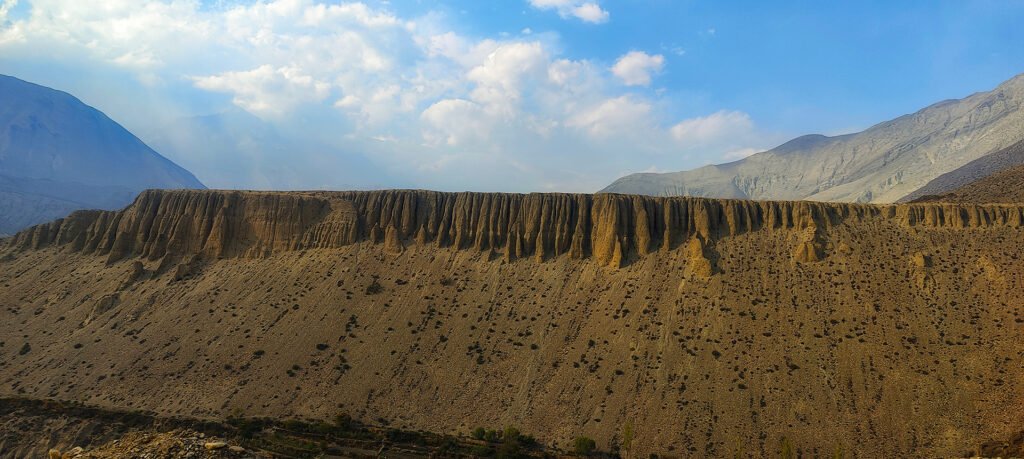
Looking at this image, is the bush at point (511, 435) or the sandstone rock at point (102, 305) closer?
the bush at point (511, 435)

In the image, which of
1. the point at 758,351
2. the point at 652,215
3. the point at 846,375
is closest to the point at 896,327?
the point at 846,375

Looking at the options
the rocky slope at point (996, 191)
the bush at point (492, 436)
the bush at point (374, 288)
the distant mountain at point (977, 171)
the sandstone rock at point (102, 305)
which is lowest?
the bush at point (492, 436)

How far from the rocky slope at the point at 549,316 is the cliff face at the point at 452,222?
0.91ft

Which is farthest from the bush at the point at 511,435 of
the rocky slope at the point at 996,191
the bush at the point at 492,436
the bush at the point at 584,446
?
the rocky slope at the point at 996,191

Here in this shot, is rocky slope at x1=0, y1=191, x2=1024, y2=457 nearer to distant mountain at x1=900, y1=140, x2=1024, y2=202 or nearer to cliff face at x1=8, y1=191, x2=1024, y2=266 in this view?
cliff face at x1=8, y1=191, x2=1024, y2=266

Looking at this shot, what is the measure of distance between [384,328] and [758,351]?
36015 millimetres

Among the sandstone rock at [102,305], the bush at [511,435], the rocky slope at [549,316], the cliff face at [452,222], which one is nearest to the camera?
the bush at [511,435]

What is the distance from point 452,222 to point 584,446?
3429cm

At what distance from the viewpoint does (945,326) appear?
4625 cm

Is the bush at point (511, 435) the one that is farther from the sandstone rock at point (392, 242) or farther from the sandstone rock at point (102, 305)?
the sandstone rock at point (102, 305)

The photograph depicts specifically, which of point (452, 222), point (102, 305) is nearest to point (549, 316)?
point (452, 222)

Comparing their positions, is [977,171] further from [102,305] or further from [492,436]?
[102,305]

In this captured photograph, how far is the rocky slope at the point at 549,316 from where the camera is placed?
42156 millimetres

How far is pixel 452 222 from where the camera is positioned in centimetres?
6644
